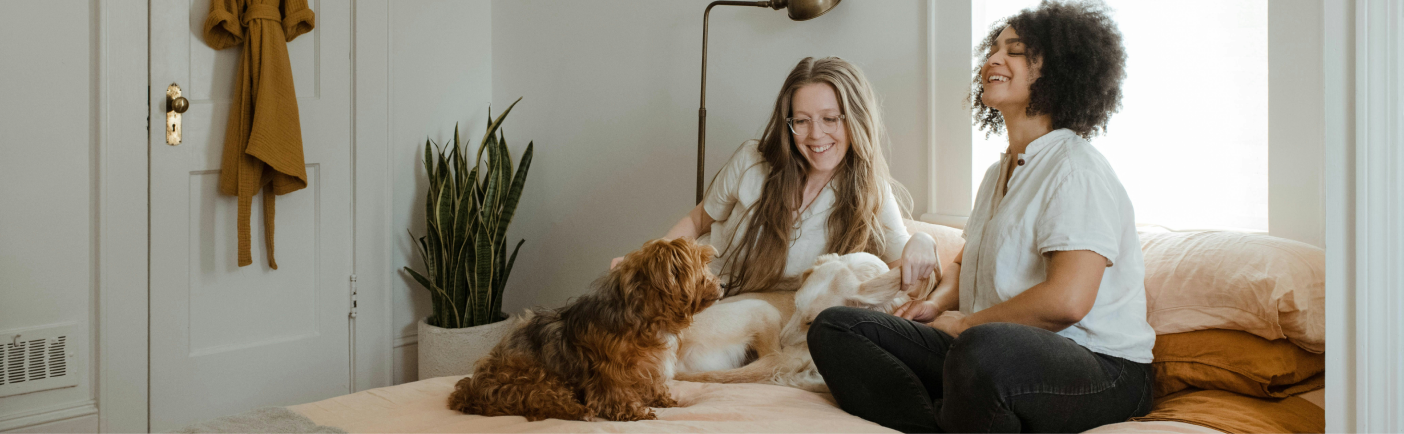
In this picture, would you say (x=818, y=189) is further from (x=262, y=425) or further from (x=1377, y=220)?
(x=262, y=425)

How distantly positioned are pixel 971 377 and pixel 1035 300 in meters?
0.22

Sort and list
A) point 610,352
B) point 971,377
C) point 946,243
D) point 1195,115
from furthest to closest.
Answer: point 946,243
point 1195,115
point 610,352
point 971,377

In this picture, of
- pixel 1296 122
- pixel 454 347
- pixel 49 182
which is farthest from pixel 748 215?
pixel 49 182

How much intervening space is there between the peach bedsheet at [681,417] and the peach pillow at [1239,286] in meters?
0.16

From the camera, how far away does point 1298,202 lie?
1647 millimetres

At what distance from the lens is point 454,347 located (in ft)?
10.7

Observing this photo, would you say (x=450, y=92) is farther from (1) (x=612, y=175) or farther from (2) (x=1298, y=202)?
(2) (x=1298, y=202)

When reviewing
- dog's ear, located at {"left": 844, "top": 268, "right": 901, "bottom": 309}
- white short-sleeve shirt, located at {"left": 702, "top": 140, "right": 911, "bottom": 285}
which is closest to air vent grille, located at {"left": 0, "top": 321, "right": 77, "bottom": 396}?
white short-sleeve shirt, located at {"left": 702, "top": 140, "right": 911, "bottom": 285}

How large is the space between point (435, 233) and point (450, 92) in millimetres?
835

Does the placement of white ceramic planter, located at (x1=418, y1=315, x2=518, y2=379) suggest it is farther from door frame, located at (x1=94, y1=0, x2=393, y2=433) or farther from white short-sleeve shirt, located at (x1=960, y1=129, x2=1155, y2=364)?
white short-sleeve shirt, located at (x1=960, y1=129, x2=1155, y2=364)

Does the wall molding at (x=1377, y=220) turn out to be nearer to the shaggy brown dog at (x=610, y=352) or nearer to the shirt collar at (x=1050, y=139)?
the shirt collar at (x=1050, y=139)

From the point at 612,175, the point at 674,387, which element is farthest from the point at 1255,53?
the point at 612,175

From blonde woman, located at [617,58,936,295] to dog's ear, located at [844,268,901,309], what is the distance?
26 cm

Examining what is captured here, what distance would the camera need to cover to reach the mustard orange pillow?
1.39 m
